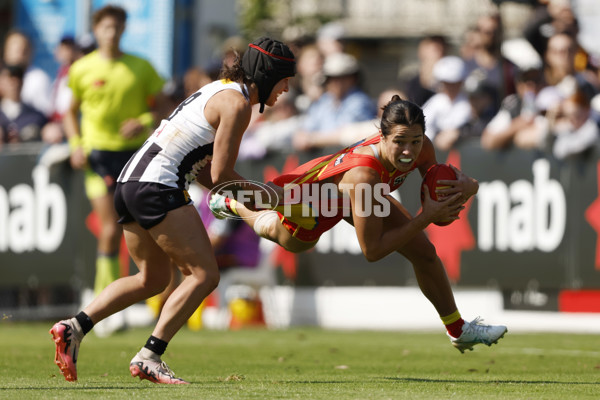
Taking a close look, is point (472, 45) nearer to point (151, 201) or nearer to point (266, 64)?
point (266, 64)

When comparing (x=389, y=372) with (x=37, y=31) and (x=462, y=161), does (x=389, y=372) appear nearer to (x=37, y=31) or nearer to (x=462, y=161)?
(x=462, y=161)

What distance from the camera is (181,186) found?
8.06 m

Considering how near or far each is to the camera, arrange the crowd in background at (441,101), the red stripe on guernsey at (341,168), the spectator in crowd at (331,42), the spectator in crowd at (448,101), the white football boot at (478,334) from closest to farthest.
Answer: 1. the red stripe on guernsey at (341,168)
2. the white football boot at (478,334)
3. the crowd in background at (441,101)
4. the spectator in crowd at (448,101)
5. the spectator in crowd at (331,42)

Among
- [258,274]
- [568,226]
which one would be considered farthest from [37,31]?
[568,226]

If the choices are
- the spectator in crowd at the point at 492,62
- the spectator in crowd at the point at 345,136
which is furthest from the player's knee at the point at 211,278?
the spectator in crowd at the point at 492,62

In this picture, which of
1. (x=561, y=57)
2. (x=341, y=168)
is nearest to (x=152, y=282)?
(x=341, y=168)

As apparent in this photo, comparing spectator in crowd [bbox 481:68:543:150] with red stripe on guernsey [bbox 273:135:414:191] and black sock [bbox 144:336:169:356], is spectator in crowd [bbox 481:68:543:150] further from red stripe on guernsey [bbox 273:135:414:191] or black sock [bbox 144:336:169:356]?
black sock [bbox 144:336:169:356]

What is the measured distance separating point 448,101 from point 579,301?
9.51 feet

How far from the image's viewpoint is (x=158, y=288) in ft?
27.3

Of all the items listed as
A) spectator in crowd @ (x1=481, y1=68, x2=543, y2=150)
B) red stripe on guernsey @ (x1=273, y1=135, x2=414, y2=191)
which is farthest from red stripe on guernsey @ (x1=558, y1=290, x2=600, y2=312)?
red stripe on guernsey @ (x1=273, y1=135, x2=414, y2=191)

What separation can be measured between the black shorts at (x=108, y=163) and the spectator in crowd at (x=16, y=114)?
367 centimetres

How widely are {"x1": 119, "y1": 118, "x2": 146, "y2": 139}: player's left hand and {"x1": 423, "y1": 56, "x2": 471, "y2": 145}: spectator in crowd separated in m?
3.49

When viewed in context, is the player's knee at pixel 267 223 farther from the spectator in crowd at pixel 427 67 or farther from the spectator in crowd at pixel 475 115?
the spectator in crowd at pixel 427 67

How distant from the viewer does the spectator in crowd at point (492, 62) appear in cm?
1466
